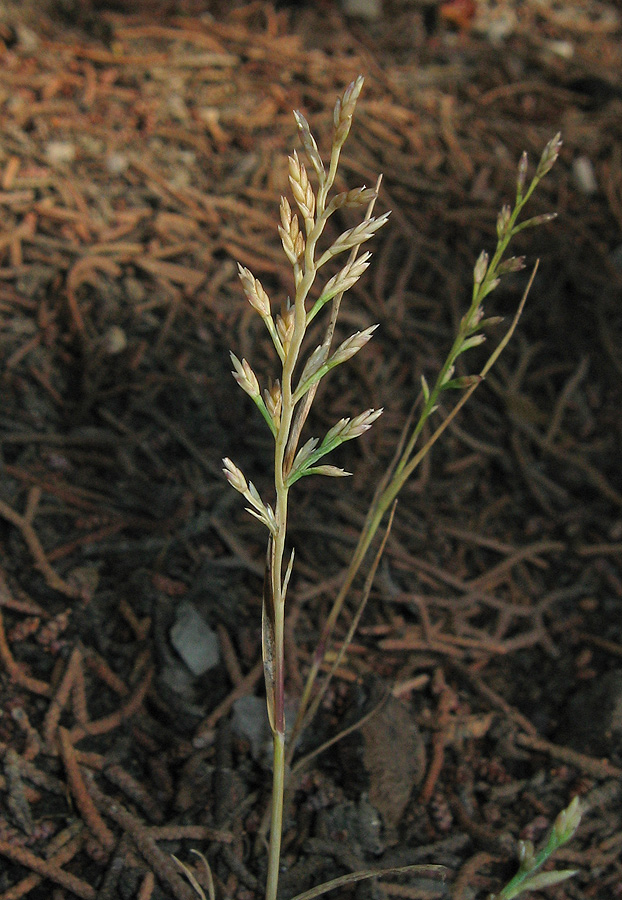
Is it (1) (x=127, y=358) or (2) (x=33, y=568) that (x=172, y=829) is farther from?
(1) (x=127, y=358)

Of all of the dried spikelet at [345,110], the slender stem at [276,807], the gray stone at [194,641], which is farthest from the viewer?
the gray stone at [194,641]

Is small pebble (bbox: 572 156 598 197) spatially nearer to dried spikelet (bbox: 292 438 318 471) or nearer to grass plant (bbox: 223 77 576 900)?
grass plant (bbox: 223 77 576 900)

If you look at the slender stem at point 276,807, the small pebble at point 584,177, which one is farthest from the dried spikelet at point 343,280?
the small pebble at point 584,177

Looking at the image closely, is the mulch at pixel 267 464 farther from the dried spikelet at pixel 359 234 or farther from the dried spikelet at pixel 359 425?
the dried spikelet at pixel 359 234

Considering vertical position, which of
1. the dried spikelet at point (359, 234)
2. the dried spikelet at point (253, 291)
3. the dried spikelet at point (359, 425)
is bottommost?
the dried spikelet at point (359, 425)

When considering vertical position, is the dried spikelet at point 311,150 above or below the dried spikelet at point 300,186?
above

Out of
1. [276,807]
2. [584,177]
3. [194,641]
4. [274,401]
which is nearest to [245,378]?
[274,401]

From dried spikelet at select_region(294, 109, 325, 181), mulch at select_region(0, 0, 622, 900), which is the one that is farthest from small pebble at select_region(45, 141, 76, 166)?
dried spikelet at select_region(294, 109, 325, 181)

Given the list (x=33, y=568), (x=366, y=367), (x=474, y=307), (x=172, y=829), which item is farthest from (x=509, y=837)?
(x=366, y=367)
